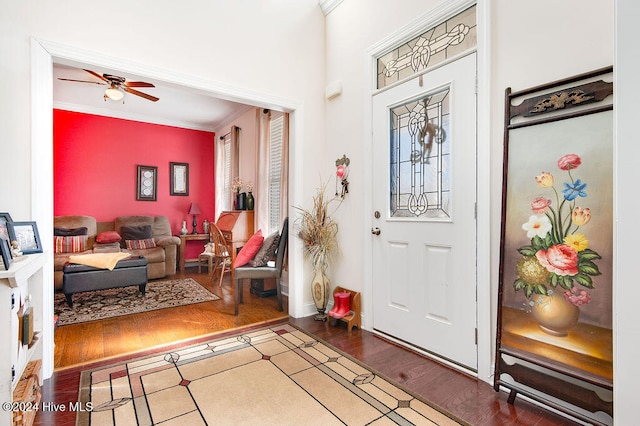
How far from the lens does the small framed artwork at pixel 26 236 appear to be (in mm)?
1867

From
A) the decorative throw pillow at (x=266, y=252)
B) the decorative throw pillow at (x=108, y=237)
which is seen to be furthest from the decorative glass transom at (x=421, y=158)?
the decorative throw pillow at (x=108, y=237)

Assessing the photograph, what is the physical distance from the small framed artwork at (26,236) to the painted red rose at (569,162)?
3070 millimetres

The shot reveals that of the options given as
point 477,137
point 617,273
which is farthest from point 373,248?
point 617,273

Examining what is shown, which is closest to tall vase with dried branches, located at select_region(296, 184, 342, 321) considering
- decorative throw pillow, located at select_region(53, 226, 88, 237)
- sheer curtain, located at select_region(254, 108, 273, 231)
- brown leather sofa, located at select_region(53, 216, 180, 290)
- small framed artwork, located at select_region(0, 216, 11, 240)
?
sheer curtain, located at select_region(254, 108, 273, 231)

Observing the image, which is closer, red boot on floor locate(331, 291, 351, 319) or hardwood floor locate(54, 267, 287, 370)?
hardwood floor locate(54, 267, 287, 370)

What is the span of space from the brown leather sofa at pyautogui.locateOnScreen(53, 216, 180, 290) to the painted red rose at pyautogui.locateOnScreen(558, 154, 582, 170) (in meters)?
5.28

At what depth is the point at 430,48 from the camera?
2531 mm

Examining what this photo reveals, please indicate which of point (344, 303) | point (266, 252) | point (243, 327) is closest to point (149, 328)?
point (243, 327)

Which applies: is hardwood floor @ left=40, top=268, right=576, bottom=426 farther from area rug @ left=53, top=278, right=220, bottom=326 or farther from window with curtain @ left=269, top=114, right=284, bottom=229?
window with curtain @ left=269, top=114, right=284, bottom=229

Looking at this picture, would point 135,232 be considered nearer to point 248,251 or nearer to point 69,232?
point 69,232

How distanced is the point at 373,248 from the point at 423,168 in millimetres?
858

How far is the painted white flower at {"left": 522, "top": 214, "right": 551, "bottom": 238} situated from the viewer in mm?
1785

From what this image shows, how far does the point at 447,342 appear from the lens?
234 cm

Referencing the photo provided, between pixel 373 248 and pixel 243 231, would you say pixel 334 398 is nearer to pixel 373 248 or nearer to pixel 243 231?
pixel 373 248
